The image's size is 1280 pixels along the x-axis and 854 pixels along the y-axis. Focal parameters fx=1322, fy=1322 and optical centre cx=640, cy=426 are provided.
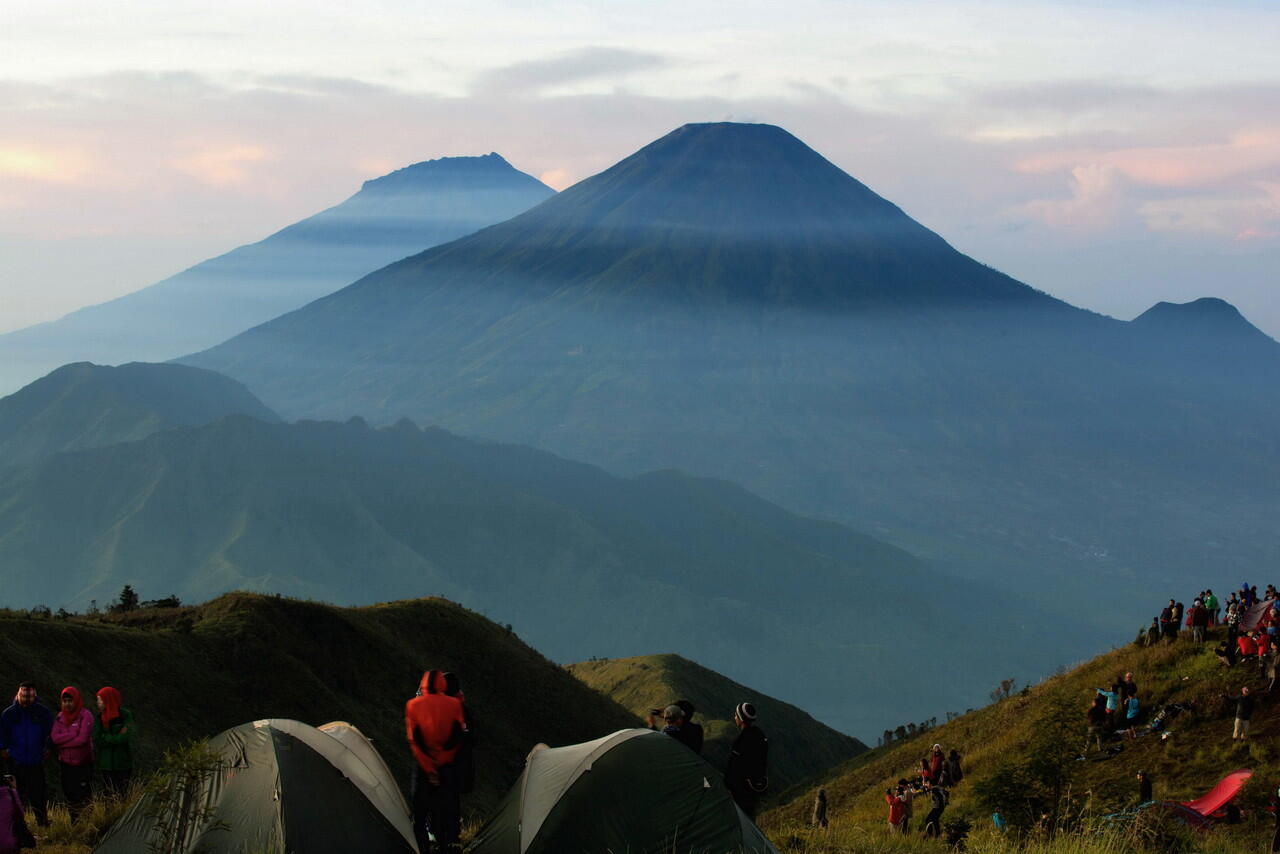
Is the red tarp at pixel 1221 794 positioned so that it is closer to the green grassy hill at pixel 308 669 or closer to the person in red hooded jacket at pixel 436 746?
the person in red hooded jacket at pixel 436 746

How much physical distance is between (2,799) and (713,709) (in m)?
57.7

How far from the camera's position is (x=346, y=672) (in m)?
38.7

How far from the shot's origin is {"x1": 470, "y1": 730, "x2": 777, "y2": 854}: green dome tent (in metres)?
11.9

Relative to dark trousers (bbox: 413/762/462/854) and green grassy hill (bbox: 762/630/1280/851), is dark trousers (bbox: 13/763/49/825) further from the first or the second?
green grassy hill (bbox: 762/630/1280/851)

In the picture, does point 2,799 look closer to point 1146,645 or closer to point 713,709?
point 1146,645

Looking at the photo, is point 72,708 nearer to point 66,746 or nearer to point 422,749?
point 66,746

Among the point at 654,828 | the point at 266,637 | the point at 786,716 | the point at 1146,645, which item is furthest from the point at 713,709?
the point at 654,828

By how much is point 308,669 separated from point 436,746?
2678 cm

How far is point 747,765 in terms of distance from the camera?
1278 cm

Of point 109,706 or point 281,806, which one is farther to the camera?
point 109,706

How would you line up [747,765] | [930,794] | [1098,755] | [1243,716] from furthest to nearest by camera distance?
1. [1098,755]
2. [930,794]
3. [1243,716]
4. [747,765]

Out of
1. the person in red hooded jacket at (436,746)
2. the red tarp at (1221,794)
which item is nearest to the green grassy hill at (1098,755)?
the red tarp at (1221,794)

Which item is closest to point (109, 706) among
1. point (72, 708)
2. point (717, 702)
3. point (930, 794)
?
point (72, 708)

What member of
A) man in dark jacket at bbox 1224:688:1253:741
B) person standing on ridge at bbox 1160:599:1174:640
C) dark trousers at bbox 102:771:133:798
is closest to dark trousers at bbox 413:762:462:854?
dark trousers at bbox 102:771:133:798
